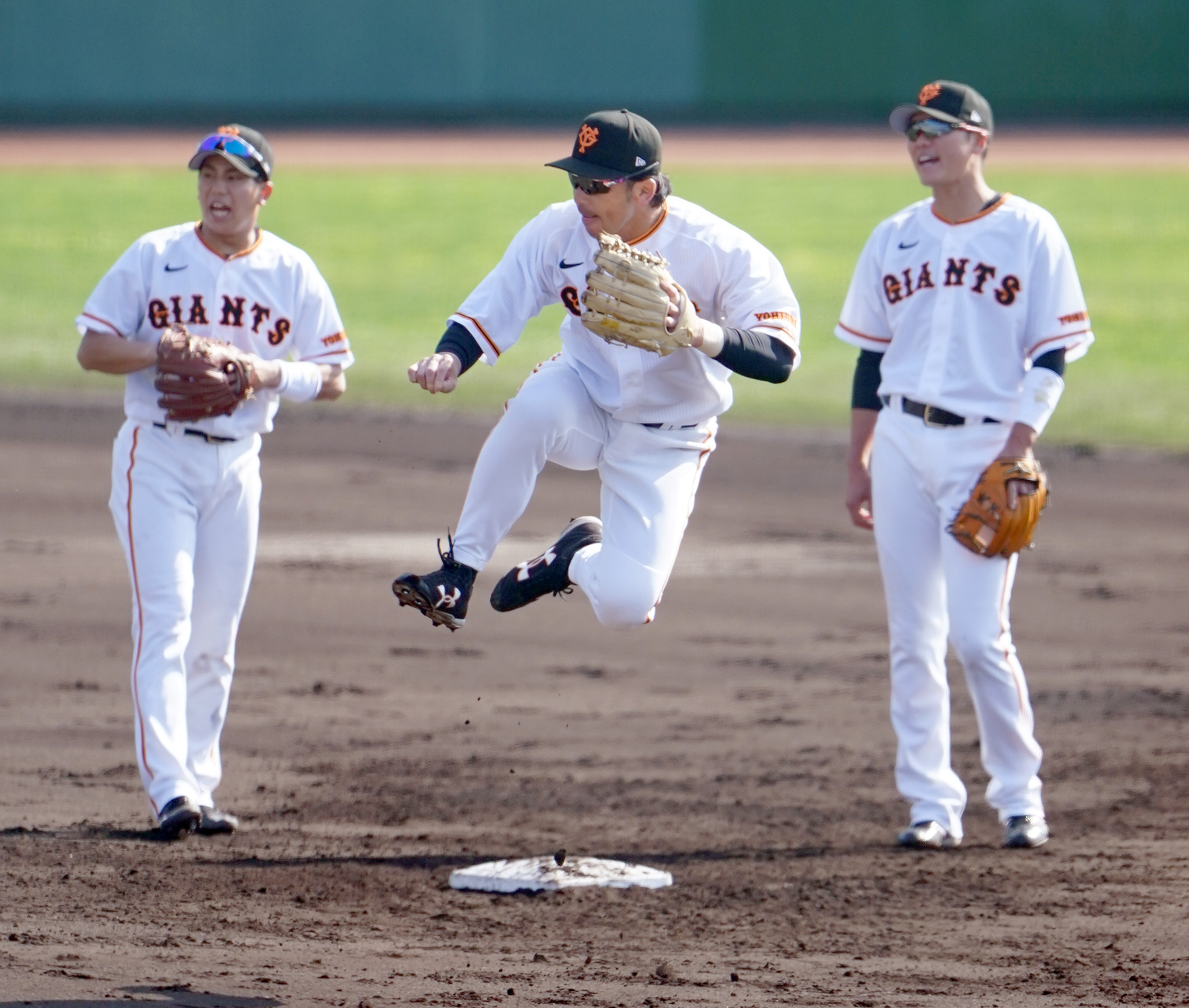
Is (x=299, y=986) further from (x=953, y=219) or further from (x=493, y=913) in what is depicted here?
(x=953, y=219)

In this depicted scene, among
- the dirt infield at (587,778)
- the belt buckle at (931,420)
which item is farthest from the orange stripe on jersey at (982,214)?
the dirt infield at (587,778)

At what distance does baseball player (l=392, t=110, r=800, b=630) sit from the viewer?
4.57 metres

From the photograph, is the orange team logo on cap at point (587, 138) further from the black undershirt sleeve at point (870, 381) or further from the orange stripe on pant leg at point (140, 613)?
the orange stripe on pant leg at point (140, 613)

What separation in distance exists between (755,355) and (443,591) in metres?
1.00

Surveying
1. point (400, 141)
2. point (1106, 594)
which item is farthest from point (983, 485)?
point (400, 141)

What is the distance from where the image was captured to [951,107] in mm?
5359

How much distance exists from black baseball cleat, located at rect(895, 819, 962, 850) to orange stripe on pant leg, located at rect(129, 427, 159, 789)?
90.2 inches

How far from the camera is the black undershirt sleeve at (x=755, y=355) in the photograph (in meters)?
4.38

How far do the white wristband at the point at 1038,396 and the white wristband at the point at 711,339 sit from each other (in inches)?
54.8

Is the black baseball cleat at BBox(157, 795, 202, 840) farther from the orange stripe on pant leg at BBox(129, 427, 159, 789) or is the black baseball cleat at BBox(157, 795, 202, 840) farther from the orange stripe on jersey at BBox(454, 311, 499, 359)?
the orange stripe on jersey at BBox(454, 311, 499, 359)

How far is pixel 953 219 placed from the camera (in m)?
5.50

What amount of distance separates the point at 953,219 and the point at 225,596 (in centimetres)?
251

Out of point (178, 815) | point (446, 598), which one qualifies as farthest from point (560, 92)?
point (446, 598)

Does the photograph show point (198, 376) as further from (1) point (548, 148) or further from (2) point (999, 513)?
(1) point (548, 148)
